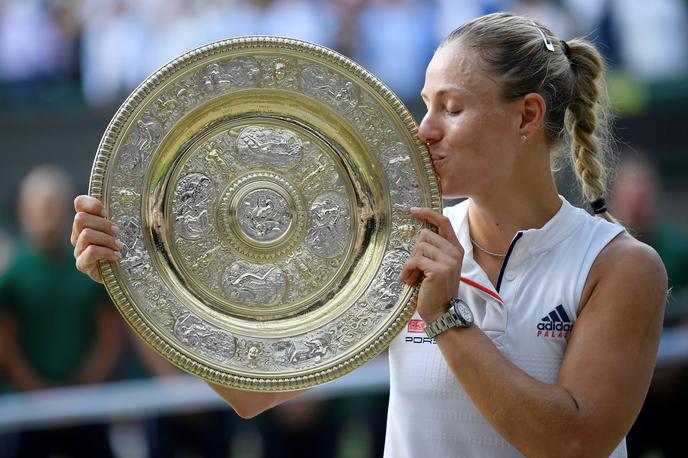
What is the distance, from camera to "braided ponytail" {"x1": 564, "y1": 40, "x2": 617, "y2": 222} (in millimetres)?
2334

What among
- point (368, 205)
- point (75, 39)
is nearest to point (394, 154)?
point (368, 205)

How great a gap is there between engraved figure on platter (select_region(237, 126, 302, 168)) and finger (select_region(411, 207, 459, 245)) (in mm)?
295

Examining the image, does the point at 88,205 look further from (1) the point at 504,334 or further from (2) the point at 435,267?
(1) the point at 504,334

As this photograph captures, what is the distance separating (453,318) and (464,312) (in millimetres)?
22

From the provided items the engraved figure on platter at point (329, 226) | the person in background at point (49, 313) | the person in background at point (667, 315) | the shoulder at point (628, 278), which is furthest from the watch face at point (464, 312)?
the person in background at point (49, 313)

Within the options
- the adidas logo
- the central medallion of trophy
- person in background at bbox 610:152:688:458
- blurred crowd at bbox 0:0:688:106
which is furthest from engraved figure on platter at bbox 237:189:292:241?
blurred crowd at bbox 0:0:688:106

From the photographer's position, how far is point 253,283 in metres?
2.29

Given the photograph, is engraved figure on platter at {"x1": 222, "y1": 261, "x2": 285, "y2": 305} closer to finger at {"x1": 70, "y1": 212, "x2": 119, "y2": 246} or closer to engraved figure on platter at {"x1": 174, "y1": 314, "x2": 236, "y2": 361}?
engraved figure on platter at {"x1": 174, "y1": 314, "x2": 236, "y2": 361}

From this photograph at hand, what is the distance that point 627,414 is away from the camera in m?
→ 2.07

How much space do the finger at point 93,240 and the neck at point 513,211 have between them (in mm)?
683

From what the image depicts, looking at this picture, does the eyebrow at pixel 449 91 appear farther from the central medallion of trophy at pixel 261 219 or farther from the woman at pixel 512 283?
the central medallion of trophy at pixel 261 219

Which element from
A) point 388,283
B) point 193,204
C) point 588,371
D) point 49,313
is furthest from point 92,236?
point 49,313

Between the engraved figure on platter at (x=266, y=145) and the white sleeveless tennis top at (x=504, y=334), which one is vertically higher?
the engraved figure on platter at (x=266, y=145)

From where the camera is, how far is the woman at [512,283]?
2.04 m
